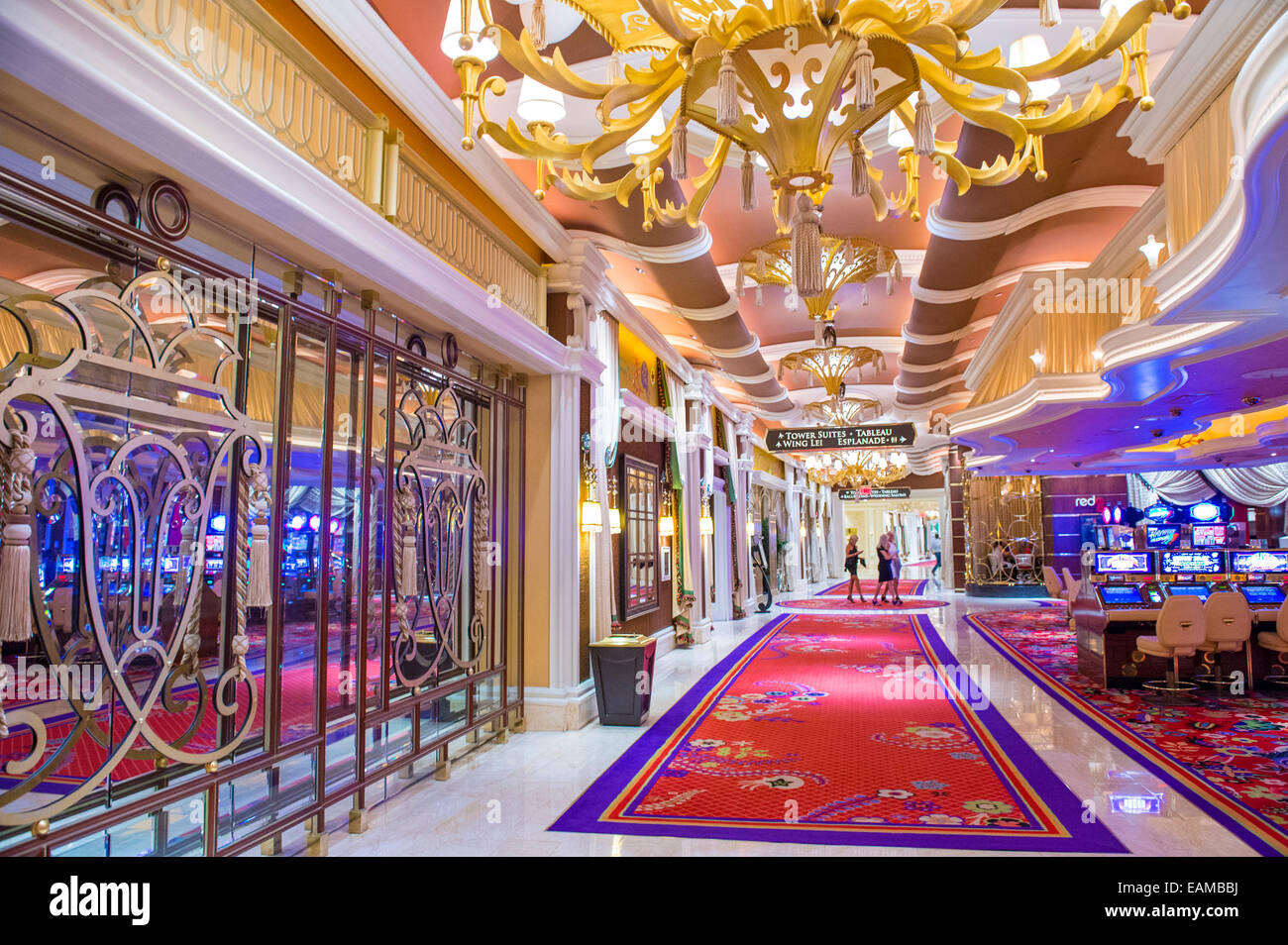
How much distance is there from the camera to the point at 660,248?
20.0ft

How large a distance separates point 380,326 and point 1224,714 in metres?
6.72

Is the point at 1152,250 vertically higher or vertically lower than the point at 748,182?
higher

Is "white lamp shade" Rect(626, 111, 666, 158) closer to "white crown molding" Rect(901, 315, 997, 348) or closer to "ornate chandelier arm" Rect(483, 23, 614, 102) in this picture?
"ornate chandelier arm" Rect(483, 23, 614, 102)

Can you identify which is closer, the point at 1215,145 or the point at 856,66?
the point at 856,66

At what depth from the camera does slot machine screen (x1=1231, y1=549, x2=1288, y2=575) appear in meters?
8.04

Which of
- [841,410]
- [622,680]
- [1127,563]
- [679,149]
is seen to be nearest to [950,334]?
[1127,563]

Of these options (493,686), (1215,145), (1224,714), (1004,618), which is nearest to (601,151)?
(1215,145)

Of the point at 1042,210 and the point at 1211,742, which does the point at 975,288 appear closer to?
the point at 1042,210

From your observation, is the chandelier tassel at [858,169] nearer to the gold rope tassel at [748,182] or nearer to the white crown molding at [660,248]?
the gold rope tassel at [748,182]

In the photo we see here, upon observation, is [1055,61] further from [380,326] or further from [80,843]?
[80,843]

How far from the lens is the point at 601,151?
2625 millimetres

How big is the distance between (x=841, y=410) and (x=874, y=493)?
1285 cm
